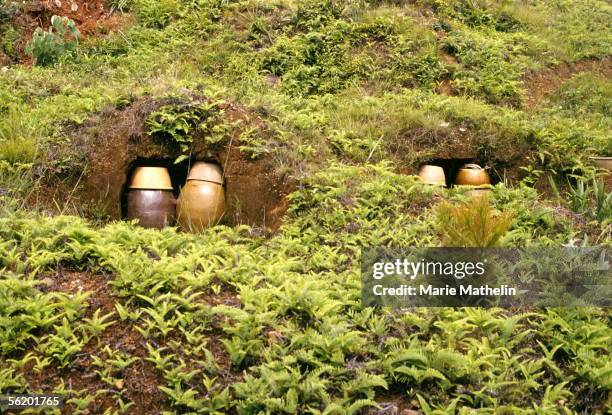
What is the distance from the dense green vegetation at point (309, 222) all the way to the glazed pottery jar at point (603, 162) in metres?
0.13

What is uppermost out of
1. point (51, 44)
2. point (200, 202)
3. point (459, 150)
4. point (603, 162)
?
point (51, 44)

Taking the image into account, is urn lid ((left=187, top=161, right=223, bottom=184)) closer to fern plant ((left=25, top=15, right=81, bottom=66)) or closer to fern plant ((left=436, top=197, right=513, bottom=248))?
fern plant ((left=436, top=197, right=513, bottom=248))

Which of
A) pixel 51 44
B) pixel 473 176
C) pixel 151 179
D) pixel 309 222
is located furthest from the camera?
pixel 51 44

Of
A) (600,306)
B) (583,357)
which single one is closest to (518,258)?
(600,306)

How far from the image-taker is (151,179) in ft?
19.2

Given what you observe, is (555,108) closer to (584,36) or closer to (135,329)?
(584,36)

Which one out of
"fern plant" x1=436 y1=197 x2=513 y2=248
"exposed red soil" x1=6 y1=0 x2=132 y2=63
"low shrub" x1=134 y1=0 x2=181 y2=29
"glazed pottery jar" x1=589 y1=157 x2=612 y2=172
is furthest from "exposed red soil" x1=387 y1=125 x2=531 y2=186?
"exposed red soil" x1=6 y1=0 x2=132 y2=63

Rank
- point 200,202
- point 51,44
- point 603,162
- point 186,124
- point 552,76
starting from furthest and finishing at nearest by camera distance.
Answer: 1. point 552,76
2. point 51,44
3. point 603,162
4. point 186,124
5. point 200,202

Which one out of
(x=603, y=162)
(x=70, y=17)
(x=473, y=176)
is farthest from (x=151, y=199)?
(x=70, y=17)

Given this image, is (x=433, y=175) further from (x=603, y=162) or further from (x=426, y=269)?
(x=426, y=269)

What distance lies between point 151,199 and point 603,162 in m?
5.09

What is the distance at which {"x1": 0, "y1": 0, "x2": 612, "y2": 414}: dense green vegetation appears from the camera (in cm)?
302

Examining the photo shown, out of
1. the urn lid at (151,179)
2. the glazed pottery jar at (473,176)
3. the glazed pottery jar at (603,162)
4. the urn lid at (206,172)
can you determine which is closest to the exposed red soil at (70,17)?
the urn lid at (151,179)

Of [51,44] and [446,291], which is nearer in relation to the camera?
[446,291]
